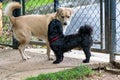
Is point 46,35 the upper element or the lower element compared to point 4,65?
upper

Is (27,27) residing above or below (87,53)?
above

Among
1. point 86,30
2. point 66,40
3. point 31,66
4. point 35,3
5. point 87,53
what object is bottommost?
point 31,66

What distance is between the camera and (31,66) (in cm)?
558

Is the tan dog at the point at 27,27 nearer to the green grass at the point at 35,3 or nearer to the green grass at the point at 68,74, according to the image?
the green grass at the point at 35,3

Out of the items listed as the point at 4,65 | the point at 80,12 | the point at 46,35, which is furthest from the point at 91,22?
the point at 4,65

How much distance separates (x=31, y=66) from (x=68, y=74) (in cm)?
105

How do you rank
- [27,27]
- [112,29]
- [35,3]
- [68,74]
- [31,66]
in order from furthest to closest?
[35,3], [27,27], [31,66], [112,29], [68,74]

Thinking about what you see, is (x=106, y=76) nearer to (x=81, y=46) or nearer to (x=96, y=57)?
(x=81, y=46)

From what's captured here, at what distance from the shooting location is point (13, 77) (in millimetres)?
4934

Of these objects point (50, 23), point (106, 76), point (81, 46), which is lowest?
point (106, 76)

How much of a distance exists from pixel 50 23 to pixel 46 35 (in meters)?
0.55

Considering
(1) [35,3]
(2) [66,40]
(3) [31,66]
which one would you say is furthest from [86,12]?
(3) [31,66]

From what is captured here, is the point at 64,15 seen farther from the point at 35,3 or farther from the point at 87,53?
the point at 35,3

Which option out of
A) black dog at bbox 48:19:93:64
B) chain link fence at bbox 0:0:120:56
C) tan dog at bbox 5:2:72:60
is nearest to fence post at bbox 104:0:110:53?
chain link fence at bbox 0:0:120:56
